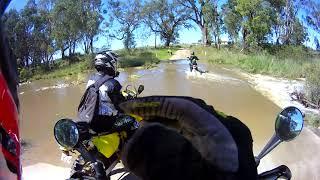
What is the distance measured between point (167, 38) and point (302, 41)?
1243 centimetres

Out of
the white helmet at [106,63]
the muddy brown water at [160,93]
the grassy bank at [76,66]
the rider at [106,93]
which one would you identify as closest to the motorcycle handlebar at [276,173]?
the rider at [106,93]

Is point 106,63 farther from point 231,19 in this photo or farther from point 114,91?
point 231,19

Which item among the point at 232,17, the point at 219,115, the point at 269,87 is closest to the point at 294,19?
the point at 232,17

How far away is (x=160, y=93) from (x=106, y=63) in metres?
10.3

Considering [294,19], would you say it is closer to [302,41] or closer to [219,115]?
[302,41]

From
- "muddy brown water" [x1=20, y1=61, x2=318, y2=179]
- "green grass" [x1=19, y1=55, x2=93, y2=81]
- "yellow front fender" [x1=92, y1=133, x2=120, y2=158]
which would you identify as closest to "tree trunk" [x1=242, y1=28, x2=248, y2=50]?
"muddy brown water" [x1=20, y1=61, x2=318, y2=179]

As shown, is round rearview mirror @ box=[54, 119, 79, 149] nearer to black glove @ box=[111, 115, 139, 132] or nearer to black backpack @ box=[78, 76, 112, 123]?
black glove @ box=[111, 115, 139, 132]

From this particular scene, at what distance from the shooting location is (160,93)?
1656cm

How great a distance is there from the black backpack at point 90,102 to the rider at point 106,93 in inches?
1.6

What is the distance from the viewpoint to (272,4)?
35.8 m

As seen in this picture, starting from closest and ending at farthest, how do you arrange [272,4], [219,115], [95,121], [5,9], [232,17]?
[5,9] < [219,115] < [95,121] < [232,17] < [272,4]

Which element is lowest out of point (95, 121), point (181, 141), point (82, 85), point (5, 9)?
point (82, 85)

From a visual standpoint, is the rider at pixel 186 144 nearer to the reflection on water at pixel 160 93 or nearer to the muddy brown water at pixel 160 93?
the muddy brown water at pixel 160 93

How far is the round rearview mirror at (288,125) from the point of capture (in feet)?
8.06
